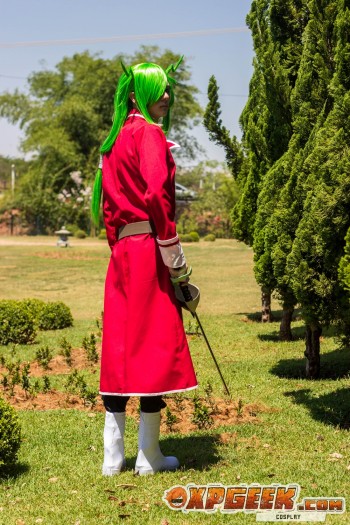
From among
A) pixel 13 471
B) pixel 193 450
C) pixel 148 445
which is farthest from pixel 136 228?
pixel 13 471

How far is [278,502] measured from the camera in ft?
14.6

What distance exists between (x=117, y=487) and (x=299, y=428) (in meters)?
1.99

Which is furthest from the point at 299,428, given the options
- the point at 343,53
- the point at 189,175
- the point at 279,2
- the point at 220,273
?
the point at 189,175

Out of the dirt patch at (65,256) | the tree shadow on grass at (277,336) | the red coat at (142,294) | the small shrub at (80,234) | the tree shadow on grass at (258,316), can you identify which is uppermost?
the red coat at (142,294)

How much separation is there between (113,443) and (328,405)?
9.08ft

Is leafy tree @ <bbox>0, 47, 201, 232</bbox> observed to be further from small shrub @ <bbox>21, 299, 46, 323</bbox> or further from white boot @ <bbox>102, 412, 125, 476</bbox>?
white boot @ <bbox>102, 412, 125, 476</bbox>

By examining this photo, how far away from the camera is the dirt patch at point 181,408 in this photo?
6289mm

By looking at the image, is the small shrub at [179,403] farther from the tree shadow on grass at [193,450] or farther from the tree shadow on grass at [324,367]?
the tree shadow on grass at [324,367]

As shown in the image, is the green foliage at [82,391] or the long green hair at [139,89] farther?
the green foliage at [82,391]

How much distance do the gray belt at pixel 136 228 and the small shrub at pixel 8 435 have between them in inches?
55.0

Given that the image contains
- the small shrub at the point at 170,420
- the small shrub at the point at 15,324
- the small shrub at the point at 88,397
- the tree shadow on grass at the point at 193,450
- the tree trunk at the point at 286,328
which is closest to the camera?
the tree shadow on grass at the point at 193,450

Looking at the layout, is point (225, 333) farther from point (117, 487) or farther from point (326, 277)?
point (117, 487)

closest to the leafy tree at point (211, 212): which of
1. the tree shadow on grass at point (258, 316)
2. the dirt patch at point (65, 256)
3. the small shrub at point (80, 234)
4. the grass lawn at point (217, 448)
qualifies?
the small shrub at point (80, 234)

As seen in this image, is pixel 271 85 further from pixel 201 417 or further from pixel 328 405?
pixel 201 417
